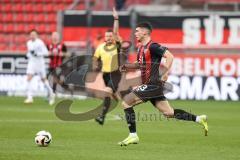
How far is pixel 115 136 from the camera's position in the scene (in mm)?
15234

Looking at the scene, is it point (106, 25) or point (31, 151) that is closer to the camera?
point (31, 151)

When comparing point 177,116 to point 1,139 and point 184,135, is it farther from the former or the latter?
point 1,139

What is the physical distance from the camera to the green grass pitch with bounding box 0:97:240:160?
12.0 m

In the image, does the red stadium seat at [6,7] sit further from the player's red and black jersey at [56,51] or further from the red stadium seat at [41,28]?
the player's red and black jersey at [56,51]

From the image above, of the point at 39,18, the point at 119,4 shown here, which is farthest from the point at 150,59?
the point at 39,18

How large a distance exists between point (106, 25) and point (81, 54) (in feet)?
5.66

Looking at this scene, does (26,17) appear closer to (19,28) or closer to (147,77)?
(19,28)

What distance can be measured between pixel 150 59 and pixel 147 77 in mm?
446

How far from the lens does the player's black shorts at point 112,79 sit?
64.8 ft

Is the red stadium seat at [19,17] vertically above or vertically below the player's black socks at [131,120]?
above

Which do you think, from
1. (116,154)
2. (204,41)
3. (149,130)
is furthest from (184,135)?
(204,41)

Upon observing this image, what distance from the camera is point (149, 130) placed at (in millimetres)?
16719

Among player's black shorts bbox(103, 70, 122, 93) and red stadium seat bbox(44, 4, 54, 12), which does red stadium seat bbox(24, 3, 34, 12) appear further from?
player's black shorts bbox(103, 70, 122, 93)

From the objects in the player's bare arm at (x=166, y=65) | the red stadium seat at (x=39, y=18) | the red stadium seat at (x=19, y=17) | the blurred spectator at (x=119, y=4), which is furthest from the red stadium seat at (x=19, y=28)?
the player's bare arm at (x=166, y=65)
